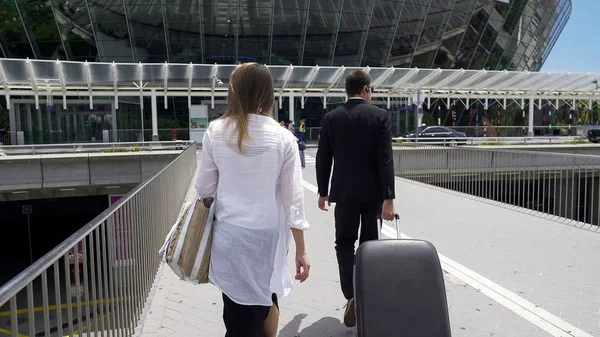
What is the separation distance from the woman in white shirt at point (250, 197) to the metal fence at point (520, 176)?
7.30 meters

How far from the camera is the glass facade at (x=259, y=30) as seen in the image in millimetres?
32938

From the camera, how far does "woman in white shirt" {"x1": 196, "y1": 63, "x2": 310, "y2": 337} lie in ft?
8.31

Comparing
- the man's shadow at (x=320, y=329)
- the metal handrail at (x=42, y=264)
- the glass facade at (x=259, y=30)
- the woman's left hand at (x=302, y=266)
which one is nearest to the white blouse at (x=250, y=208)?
the woman's left hand at (x=302, y=266)

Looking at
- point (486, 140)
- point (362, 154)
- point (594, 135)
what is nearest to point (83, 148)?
point (362, 154)

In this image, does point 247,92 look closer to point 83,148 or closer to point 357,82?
point 357,82

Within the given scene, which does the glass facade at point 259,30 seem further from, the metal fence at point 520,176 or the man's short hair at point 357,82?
the man's short hair at point 357,82

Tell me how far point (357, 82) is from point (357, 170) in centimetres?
74

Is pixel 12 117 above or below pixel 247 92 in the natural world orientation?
above

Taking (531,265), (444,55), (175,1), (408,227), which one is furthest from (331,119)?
(444,55)

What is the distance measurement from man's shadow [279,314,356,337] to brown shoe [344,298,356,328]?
0.26 feet

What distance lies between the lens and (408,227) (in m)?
8.22

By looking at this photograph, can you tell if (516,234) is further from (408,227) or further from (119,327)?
(119,327)

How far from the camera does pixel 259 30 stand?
118 feet

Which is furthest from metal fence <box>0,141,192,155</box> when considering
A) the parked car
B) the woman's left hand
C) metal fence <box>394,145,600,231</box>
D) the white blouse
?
the parked car
